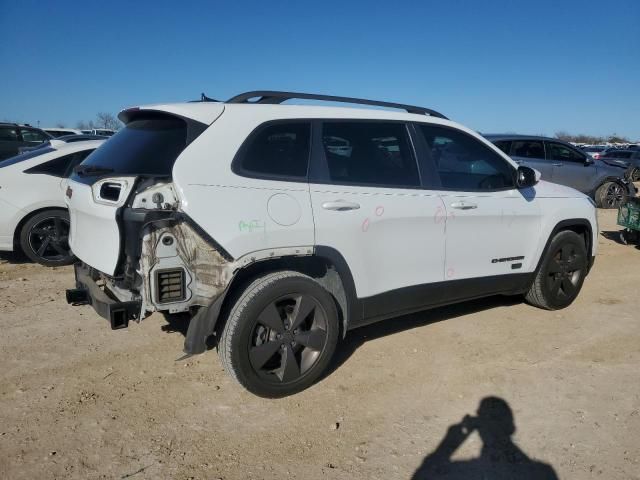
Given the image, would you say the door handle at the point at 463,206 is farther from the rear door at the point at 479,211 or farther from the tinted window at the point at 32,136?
the tinted window at the point at 32,136

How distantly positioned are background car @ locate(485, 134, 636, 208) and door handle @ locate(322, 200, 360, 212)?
786 centimetres

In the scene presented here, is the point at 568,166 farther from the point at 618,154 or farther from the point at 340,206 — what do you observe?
the point at 618,154

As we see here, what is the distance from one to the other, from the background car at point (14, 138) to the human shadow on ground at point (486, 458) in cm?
1682

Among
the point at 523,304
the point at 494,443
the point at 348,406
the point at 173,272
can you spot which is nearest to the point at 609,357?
the point at 523,304

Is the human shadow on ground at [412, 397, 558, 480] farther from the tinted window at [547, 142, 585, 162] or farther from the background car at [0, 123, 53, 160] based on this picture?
the background car at [0, 123, 53, 160]

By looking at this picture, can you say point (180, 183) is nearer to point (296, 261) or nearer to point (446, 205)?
point (296, 261)

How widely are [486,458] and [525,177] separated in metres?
2.49

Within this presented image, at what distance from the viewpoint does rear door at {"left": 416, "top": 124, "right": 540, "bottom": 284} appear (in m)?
3.97

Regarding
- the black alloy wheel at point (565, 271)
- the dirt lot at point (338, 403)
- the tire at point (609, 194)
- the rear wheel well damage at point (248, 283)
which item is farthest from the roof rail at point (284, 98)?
the tire at point (609, 194)

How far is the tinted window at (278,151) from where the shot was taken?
3.13 meters

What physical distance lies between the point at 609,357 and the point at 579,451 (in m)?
1.50

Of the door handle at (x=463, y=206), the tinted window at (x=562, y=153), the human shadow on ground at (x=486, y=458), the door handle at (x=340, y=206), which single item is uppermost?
the tinted window at (x=562, y=153)

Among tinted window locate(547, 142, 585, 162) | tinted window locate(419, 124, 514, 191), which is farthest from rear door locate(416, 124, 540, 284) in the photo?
tinted window locate(547, 142, 585, 162)

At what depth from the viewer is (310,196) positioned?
10.7ft
